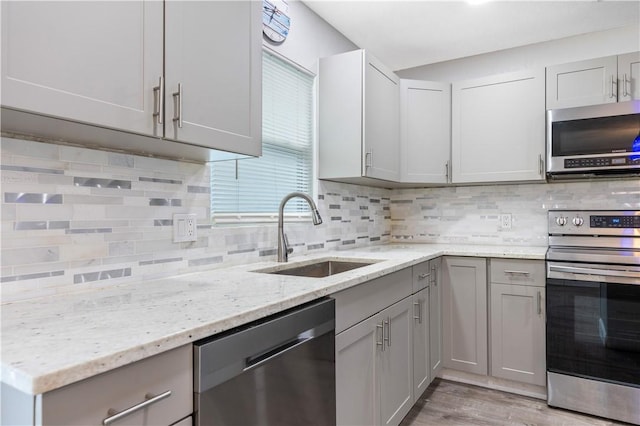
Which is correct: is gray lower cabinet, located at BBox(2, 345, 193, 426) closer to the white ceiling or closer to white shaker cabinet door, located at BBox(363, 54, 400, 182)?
white shaker cabinet door, located at BBox(363, 54, 400, 182)

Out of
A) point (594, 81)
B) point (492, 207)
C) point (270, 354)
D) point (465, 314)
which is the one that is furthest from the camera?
point (492, 207)

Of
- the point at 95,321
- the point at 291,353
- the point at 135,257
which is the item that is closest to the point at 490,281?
the point at 291,353

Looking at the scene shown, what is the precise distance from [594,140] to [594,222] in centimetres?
58

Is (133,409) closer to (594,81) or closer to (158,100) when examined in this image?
(158,100)

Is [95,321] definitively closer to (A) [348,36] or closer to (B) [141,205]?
(B) [141,205]

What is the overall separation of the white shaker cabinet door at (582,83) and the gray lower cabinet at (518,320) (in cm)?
110

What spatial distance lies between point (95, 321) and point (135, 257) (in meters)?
0.54

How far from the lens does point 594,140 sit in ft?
8.05

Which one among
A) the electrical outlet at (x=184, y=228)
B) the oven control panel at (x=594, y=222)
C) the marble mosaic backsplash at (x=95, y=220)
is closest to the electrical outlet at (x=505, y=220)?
the oven control panel at (x=594, y=222)

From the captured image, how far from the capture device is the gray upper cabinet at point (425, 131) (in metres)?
2.93

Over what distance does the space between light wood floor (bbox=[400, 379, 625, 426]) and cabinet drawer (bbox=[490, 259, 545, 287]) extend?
714mm

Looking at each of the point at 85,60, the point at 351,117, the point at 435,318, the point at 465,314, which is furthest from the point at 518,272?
the point at 85,60

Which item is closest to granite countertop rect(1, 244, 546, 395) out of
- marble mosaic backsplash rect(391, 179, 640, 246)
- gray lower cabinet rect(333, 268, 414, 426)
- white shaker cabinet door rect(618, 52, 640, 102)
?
gray lower cabinet rect(333, 268, 414, 426)

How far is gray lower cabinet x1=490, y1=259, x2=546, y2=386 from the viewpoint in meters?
2.41
